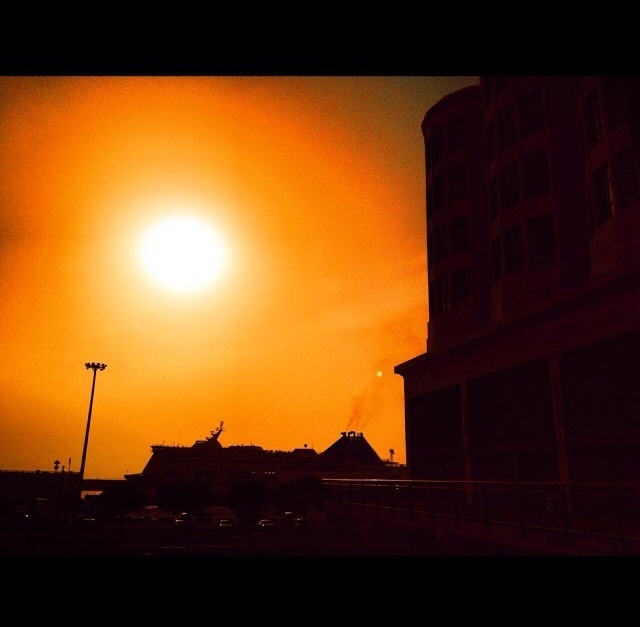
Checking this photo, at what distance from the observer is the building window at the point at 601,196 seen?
1845 cm

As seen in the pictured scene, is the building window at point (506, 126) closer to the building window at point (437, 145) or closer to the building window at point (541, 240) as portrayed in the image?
the building window at point (541, 240)

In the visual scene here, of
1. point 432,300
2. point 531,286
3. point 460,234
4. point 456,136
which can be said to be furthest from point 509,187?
point 432,300

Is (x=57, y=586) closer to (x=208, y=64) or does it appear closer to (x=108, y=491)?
(x=208, y=64)

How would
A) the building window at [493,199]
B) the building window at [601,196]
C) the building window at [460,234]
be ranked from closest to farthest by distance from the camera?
the building window at [601,196], the building window at [493,199], the building window at [460,234]

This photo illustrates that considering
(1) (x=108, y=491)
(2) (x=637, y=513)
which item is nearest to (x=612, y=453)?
(2) (x=637, y=513)

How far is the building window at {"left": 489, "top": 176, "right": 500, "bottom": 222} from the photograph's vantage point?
84.5 feet

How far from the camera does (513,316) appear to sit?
2038 cm

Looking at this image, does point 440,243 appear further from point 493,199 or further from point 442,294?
point 493,199

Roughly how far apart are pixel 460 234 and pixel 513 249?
19.1 ft

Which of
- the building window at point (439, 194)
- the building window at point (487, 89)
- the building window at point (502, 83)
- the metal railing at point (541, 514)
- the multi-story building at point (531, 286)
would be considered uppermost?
the building window at point (487, 89)

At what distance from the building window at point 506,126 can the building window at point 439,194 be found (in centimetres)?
551

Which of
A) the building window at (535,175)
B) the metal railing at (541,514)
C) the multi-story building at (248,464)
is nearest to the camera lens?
the metal railing at (541,514)

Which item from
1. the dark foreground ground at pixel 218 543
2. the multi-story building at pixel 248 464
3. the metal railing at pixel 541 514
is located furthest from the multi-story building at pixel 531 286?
the multi-story building at pixel 248 464

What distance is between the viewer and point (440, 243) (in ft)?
102
